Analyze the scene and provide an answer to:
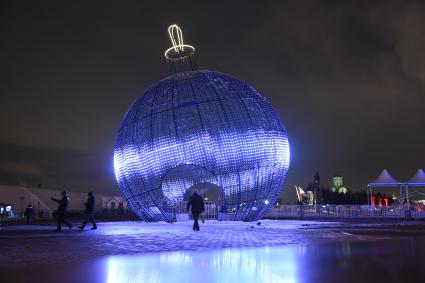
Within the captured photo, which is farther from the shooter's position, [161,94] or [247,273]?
[161,94]

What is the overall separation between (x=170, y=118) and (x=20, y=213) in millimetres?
36826

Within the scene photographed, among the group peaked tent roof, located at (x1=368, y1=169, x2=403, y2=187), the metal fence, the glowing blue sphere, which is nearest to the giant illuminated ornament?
the glowing blue sphere

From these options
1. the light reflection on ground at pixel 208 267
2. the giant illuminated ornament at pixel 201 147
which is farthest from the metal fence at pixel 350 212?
the light reflection on ground at pixel 208 267

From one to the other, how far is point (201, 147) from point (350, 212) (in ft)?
52.3

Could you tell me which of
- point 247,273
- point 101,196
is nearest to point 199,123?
point 247,273

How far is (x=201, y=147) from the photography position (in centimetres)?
1773

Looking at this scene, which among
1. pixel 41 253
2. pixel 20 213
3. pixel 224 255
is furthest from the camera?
pixel 20 213

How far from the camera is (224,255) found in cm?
722

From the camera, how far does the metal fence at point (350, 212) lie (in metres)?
28.4

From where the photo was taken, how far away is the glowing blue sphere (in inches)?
702

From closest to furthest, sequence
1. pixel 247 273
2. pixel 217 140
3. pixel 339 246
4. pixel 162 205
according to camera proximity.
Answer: pixel 247 273, pixel 339 246, pixel 217 140, pixel 162 205

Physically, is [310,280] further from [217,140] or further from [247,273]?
[217,140]

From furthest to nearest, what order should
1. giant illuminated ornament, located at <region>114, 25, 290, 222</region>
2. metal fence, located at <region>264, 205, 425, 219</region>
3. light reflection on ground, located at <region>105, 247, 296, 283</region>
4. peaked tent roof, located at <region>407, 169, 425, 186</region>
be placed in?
peaked tent roof, located at <region>407, 169, 425, 186</region> < metal fence, located at <region>264, 205, 425, 219</region> < giant illuminated ornament, located at <region>114, 25, 290, 222</region> < light reflection on ground, located at <region>105, 247, 296, 283</region>

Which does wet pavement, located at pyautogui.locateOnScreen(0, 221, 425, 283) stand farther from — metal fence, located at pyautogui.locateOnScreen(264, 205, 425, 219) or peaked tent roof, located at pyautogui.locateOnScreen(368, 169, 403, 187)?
peaked tent roof, located at pyautogui.locateOnScreen(368, 169, 403, 187)
